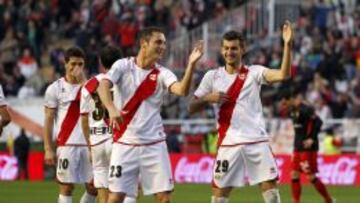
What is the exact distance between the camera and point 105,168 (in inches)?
739

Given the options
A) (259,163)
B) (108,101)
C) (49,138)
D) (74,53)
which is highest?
(74,53)

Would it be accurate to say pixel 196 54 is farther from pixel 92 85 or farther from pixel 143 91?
pixel 92 85

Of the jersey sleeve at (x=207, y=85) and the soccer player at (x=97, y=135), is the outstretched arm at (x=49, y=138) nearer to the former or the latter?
the soccer player at (x=97, y=135)

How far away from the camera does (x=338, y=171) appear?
35906 millimetres

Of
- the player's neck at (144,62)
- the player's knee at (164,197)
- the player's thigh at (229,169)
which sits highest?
the player's neck at (144,62)

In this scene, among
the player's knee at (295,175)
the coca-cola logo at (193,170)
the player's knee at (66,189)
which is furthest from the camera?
the coca-cola logo at (193,170)

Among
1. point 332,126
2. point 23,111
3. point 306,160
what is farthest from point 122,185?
point 23,111

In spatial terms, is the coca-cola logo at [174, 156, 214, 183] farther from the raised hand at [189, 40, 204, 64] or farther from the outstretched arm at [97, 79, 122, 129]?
the raised hand at [189, 40, 204, 64]

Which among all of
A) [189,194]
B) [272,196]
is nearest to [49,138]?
[272,196]

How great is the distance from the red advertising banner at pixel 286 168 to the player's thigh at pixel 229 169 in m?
18.3

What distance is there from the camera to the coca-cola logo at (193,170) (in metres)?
37.2

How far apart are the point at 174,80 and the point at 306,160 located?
10310mm

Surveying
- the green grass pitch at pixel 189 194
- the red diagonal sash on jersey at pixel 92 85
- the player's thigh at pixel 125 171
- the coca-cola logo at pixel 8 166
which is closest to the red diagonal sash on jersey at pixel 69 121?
the red diagonal sash on jersey at pixel 92 85

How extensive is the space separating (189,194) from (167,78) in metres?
14.1
